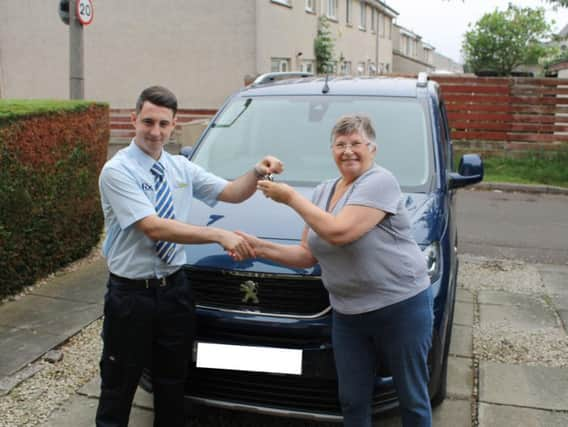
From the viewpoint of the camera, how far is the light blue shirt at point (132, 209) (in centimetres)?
286

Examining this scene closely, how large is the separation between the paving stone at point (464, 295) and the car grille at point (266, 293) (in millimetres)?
2907

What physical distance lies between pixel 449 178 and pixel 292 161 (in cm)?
105

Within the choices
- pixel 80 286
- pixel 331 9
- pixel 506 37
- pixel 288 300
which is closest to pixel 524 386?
pixel 288 300

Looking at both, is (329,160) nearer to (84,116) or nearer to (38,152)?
(38,152)

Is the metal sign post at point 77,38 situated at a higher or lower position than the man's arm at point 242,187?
higher

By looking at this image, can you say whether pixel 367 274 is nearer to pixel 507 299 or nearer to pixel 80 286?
pixel 507 299

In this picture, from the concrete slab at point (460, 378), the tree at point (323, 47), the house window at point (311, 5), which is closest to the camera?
the concrete slab at point (460, 378)

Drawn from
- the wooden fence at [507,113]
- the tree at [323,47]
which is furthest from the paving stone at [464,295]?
the tree at [323,47]

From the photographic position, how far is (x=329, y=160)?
4.32 meters

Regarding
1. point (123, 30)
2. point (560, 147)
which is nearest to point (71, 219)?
point (560, 147)

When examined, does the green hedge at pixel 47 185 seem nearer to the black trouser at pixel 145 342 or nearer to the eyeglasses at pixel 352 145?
the black trouser at pixel 145 342

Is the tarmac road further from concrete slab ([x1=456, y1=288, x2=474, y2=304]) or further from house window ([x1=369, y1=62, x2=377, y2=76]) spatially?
house window ([x1=369, y1=62, x2=377, y2=76])

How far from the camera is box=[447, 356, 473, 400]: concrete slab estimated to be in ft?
13.0

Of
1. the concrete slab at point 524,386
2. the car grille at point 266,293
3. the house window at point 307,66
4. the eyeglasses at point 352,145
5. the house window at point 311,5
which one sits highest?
the house window at point 311,5
